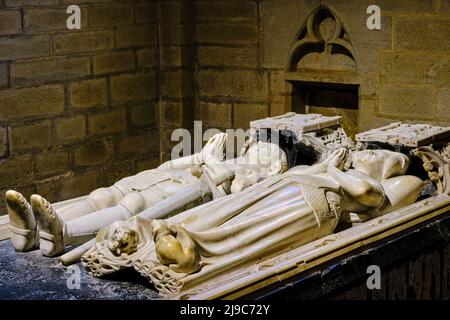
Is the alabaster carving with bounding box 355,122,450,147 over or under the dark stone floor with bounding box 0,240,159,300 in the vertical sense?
over

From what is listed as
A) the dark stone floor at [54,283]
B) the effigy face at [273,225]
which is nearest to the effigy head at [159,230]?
the effigy face at [273,225]

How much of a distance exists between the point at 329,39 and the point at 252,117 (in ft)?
3.11

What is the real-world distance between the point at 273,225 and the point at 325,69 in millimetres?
2941

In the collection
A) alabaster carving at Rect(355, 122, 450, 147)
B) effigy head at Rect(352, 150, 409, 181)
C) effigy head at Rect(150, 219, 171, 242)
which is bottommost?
effigy head at Rect(150, 219, 171, 242)

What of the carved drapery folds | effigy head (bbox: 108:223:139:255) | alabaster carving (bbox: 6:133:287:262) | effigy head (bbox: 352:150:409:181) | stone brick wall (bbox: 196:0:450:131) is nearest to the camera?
effigy head (bbox: 108:223:139:255)

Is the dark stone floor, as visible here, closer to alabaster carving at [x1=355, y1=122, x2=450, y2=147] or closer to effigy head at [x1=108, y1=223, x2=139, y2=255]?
effigy head at [x1=108, y1=223, x2=139, y2=255]

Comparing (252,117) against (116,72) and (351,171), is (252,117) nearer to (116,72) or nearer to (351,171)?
(116,72)

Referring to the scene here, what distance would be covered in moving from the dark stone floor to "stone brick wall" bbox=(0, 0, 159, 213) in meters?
2.45

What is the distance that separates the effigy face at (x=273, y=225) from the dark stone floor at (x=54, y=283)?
0.10 metres

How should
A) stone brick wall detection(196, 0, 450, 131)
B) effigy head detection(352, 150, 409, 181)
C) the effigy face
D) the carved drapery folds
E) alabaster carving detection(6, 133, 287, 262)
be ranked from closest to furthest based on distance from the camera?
the effigy face, alabaster carving detection(6, 133, 287, 262), effigy head detection(352, 150, 409, 181), stone brick wall detection(196, 0, 450, 131), the carved drapery folds

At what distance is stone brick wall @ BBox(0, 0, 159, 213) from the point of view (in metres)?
6.91

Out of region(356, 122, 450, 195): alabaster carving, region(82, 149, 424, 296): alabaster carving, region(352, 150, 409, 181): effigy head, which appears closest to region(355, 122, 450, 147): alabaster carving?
region(356, 122, 450, 195): alabaster carving

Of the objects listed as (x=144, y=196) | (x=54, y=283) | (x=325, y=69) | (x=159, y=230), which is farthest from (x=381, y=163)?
(x=325, y=69)

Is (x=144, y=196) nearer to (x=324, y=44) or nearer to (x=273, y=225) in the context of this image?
(x=273, y=225)
